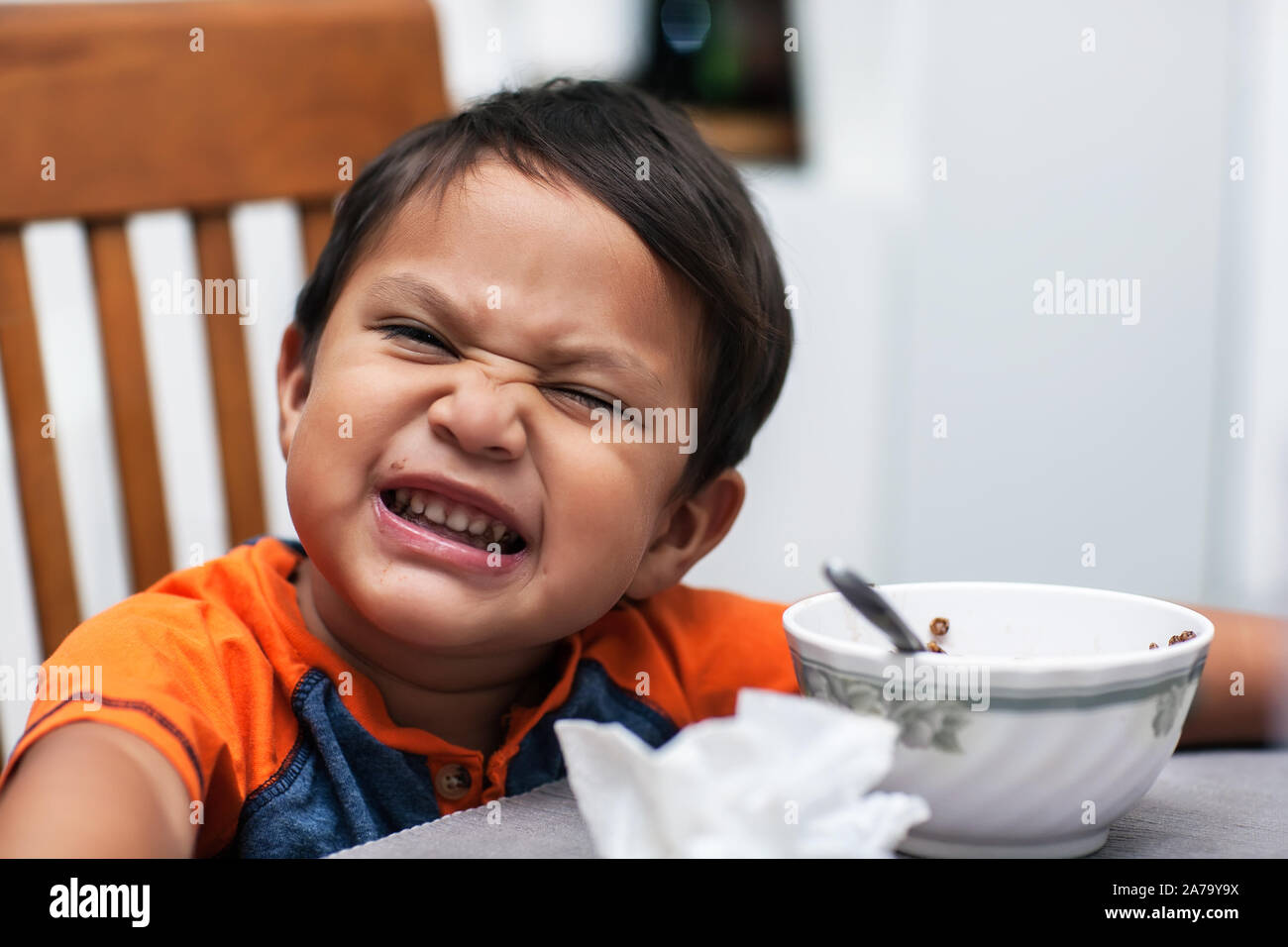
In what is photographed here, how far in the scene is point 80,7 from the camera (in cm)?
102

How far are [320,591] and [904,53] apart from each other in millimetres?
1789

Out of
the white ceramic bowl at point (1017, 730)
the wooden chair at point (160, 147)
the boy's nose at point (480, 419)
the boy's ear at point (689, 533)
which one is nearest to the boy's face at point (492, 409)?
the boy's nose at point (480, 419)

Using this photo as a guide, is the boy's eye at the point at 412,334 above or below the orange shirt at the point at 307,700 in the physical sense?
above

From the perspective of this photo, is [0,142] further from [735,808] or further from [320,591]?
[735,808]

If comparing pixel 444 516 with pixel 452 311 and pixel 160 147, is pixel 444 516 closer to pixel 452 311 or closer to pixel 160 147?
pixel 452 311

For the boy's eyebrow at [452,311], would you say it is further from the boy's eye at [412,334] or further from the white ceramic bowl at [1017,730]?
the white ceramic bowl at [1017,730]

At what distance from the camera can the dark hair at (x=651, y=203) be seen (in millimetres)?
823

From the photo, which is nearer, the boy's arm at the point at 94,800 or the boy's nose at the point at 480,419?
the boy's arm at the point at 94,800

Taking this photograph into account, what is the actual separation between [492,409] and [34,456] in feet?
1.79

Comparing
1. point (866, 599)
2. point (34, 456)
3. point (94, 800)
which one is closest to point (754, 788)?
point (866, 599)

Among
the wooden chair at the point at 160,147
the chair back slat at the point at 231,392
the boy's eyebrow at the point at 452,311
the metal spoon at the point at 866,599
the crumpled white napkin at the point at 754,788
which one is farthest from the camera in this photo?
the chair back slat at the point at 231,392

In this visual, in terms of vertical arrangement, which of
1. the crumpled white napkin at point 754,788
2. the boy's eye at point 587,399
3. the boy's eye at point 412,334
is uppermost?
the boy's eye at point 412,334

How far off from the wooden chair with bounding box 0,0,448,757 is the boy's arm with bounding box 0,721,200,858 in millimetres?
553
